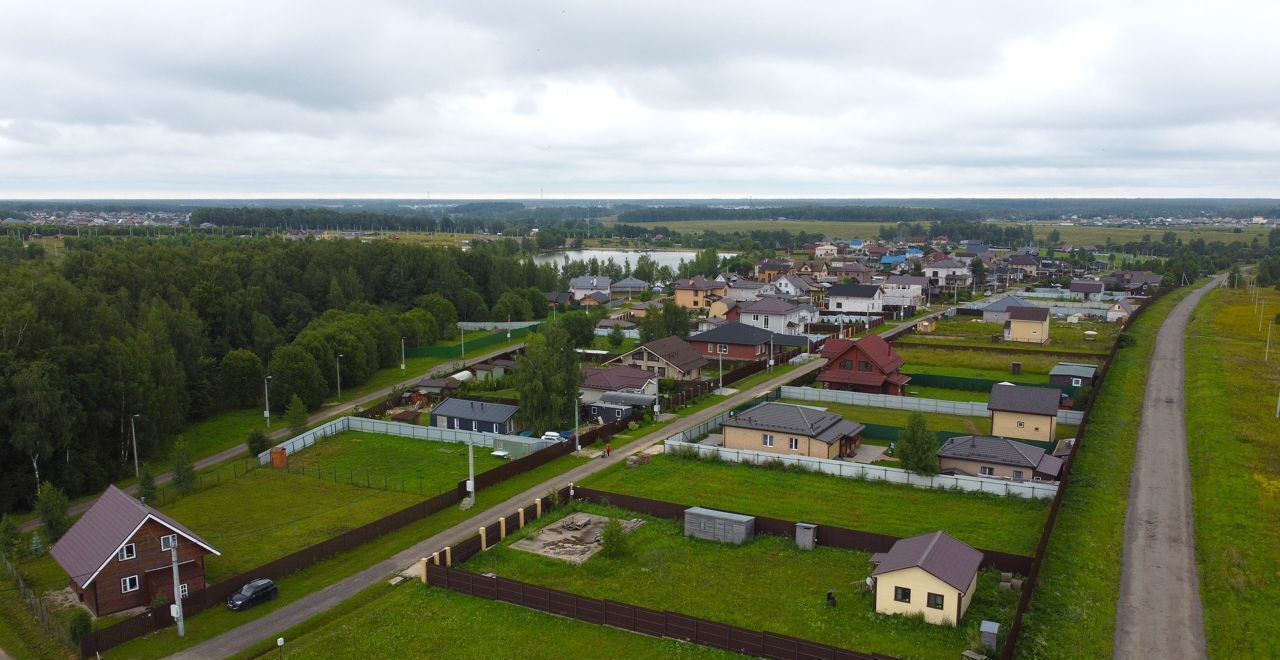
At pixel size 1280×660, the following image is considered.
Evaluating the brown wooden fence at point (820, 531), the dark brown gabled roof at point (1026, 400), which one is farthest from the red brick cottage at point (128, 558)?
the dark brown gabled roof at point (1026, 400)

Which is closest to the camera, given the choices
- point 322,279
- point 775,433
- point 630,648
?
point 630,648

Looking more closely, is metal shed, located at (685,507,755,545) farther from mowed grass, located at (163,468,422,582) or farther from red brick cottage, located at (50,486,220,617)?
red brick cottage, located at (50,486,220,617)

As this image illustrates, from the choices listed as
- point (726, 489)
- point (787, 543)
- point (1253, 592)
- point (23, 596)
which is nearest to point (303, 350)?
point (23, 596)

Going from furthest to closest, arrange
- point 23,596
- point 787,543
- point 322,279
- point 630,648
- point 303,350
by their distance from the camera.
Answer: point 322,279 → point 303,350 → point 787,543 → point 23,596 → point 630,648

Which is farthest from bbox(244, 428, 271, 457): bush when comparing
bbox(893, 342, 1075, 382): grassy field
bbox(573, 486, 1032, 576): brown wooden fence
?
bbox(893, 342, 1075, 382): grassy field

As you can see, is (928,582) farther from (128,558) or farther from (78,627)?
(128,558)

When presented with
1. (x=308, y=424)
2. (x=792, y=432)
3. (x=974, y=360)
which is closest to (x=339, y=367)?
(x=308, y=424)

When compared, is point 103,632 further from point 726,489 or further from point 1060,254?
point 1060,254
